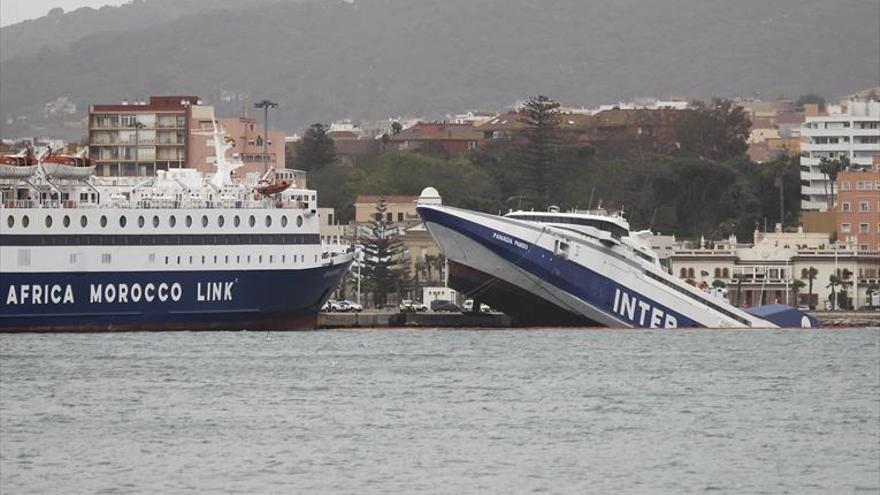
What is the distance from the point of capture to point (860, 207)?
387 feet

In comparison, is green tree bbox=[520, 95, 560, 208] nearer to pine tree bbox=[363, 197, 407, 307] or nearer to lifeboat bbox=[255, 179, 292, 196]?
pine tree bbox=[363, 197, 407, 307]

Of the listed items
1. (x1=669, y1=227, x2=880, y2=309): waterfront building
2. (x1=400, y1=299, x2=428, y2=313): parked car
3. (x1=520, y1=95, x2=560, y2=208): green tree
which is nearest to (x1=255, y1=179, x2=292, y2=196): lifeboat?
(x1=400, y1=299, x2=428, y2=313): parked car

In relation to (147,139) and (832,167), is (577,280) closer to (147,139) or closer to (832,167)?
(147,139)

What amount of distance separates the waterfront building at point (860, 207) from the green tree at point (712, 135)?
3387cm

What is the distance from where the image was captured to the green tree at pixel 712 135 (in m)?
155

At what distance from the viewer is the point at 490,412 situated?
5722 cm

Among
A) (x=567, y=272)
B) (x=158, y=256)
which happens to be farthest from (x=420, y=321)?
(x=158, y=256)

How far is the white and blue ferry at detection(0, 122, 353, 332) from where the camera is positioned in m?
77.6

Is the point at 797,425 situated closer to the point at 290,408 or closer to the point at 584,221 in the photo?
the point at 290,408

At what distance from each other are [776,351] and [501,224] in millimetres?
10500

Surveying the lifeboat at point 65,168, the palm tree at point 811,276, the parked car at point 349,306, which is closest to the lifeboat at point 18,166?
the lifeboat at point 65,168

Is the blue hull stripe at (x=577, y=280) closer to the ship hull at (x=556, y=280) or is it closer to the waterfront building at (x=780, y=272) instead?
the ship hull at (x=556, y=280)

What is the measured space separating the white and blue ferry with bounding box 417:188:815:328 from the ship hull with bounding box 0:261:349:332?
160 inches

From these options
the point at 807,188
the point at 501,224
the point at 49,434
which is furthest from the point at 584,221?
the point at 807,188
